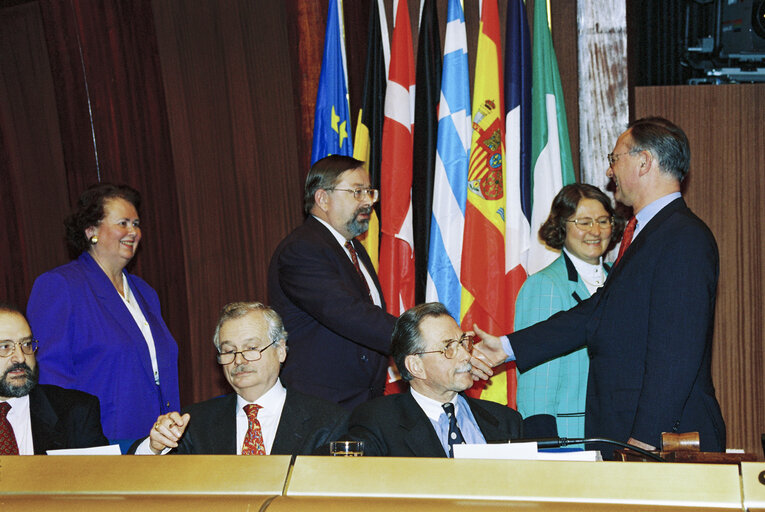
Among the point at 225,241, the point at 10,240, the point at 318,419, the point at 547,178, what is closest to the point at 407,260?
the point at 547,178

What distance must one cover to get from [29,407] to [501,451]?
6.03ft

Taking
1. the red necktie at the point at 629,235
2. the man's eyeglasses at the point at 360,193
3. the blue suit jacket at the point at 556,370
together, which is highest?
the man's eyeglasses at the point at 360,193

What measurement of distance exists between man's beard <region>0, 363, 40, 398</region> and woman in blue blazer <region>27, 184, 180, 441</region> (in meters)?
0.67

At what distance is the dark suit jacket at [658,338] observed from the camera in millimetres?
2705

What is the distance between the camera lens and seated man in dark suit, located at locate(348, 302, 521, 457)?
256 centimetres

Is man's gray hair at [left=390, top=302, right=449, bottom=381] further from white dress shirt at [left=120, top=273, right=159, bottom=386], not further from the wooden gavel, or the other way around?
white dress shirt at [left=120, top=273, right=159, bottom=386]

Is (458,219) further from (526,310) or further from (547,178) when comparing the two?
(526,310)

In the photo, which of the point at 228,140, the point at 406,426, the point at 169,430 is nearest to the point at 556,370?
the point at 406,426

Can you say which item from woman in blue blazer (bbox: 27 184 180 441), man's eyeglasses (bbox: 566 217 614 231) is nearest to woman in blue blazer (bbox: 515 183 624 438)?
man's eyeglasses (bbox: 566 217 614 231)

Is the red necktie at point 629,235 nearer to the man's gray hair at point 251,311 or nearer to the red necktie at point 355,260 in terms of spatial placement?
Answer: the red necktie at point 355,260

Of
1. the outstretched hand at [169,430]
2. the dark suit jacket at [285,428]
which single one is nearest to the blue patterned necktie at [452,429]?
the dark suit jacket at [285,428]

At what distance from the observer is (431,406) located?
8.86ft

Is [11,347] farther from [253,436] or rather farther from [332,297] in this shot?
[332,297]

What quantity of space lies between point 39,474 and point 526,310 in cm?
239
